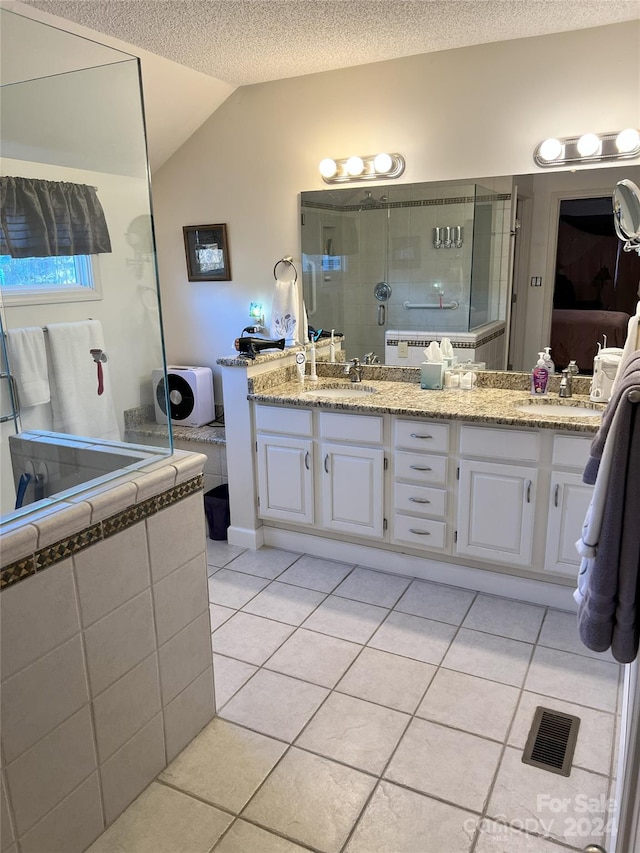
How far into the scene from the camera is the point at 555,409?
3.00m

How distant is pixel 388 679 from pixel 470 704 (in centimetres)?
31

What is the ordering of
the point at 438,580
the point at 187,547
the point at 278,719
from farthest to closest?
the point at 438,580 < the point at 278,719 < the point at 187,547

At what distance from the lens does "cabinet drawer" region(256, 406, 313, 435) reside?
10.5ft

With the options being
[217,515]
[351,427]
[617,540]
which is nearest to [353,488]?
[351,427]

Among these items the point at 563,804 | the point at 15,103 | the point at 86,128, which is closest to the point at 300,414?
the point at 86,128

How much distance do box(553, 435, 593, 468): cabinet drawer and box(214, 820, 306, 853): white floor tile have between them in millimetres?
1763

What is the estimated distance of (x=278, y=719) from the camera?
2176mm

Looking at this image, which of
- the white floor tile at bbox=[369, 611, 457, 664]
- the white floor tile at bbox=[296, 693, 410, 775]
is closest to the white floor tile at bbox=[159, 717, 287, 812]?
Answer: the white floor tile at bbox=[296, 693, 410, 775]

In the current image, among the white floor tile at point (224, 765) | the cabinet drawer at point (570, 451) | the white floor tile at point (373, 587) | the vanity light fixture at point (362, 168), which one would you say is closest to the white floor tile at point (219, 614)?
the white floor tile at point (373, 587)

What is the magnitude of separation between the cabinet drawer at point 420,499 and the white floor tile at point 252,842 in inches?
63.2

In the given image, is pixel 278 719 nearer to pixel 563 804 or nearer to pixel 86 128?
pixel 563 804

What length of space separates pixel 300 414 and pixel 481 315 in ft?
3.54

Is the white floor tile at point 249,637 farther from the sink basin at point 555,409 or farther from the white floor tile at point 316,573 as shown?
the sink basin at point 555,409

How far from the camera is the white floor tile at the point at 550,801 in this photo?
1.74m
